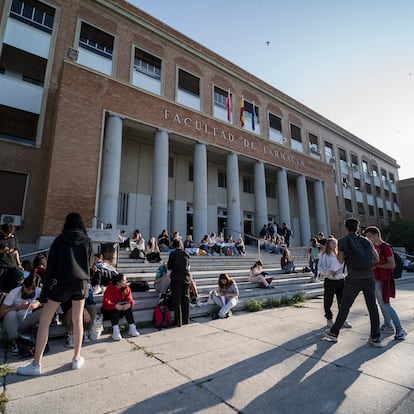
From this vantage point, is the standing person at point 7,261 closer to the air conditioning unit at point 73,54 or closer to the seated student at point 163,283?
the seated student at point 163,283

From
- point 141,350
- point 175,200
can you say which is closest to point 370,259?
point 141,350

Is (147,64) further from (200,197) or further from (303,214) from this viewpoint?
(303,214)

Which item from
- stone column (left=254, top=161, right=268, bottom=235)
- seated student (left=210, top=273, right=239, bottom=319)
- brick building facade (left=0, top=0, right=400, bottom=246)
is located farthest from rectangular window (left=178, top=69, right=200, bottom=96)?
seated student (left=210, top=273, right=239, bottom=319)

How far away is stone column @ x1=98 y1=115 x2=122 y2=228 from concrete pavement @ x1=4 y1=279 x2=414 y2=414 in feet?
26.4

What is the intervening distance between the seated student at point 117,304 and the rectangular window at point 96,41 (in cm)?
1453

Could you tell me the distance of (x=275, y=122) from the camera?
2214 centimetres

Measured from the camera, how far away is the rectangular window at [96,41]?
14172 millimetres

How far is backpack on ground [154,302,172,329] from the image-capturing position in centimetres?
502

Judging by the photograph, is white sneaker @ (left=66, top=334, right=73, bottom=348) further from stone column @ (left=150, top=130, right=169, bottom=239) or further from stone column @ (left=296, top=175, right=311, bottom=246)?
stone column @ (left=296, top=175, right=311, bottom=246)

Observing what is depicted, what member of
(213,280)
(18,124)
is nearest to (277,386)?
(213,280)

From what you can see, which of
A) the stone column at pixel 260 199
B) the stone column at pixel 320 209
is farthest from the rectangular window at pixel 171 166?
the stone column at pixel 320 209

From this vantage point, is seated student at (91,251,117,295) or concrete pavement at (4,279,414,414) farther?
seated student at (91,251,117,295)

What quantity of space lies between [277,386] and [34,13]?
1867cm

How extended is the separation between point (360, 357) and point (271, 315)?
9.10ft
